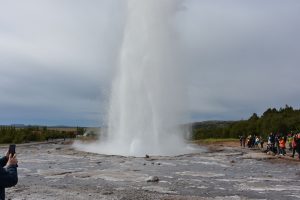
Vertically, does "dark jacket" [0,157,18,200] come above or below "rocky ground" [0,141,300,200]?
above

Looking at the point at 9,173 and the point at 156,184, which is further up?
the point at 9,173

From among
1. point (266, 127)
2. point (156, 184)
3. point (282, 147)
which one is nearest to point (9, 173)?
point (156, 184)

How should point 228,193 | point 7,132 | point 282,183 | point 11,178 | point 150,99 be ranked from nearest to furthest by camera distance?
point 11,178 < point 228,193 < point 282,183 < point 150,99 < point 7,132

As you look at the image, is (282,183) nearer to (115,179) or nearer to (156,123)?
(115,179)

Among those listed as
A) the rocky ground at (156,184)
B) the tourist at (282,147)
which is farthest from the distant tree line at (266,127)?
the rocky ground at (156,184)

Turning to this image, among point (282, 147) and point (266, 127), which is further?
point (266, 127)

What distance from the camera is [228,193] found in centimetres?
1121

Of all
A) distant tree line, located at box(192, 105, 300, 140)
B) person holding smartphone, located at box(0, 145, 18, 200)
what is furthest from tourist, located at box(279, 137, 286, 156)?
person holding smartphone, located at box(0, 145, 18, 200)

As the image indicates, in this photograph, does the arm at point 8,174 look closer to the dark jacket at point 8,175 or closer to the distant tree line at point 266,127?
the dark jacket at point 8,175

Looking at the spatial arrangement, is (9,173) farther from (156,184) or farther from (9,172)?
(156,184)

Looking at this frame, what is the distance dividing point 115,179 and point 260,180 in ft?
15.7

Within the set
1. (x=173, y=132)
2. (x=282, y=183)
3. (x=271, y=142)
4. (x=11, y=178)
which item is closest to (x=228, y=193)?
(x=282, y=183)

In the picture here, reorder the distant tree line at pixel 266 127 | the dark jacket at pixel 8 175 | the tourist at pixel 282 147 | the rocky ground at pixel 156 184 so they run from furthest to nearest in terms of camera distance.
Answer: the distant tree line at pixel 266 127 < the tourist at pixel 282 147 < the rocky ground at pixel 156 184 < the dark jacket at pixel 8 175

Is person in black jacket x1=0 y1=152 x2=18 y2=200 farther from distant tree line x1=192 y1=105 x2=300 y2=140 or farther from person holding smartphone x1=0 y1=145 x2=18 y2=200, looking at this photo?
distant tree line x1=192 y1=105 x2=300 y2=140
